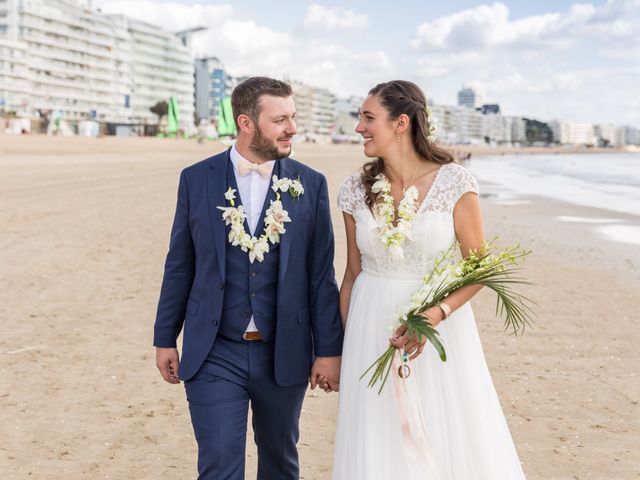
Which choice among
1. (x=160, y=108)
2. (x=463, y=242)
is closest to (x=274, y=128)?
(x=463, y=242)

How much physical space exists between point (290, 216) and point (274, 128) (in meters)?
0.37

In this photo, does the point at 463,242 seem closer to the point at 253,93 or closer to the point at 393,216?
the point at 393,216

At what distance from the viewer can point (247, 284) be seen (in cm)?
351

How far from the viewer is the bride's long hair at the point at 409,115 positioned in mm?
3520

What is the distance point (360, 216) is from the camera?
3666 mm

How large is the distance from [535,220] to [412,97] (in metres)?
19.6

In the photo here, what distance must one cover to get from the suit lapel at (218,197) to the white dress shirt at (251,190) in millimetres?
57

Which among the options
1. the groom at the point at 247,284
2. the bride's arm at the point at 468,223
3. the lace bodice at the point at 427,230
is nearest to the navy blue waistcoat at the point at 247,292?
the groom at the point at 247,284

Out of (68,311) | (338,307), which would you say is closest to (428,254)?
(338,307)

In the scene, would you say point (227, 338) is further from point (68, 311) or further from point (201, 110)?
point (201, 110)

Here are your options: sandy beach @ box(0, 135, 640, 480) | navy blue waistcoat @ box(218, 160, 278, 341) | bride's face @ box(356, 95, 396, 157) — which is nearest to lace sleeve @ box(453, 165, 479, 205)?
bride's face @ box(356, 95, 396, 157)

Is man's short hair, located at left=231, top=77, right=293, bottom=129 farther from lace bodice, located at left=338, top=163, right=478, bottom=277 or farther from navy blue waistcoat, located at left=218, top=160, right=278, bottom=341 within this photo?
lace bodice, located at left=338, top=163, right=478, bottom=277

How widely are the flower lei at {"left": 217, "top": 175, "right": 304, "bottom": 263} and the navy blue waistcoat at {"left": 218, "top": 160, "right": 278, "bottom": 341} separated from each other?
0.13 feet

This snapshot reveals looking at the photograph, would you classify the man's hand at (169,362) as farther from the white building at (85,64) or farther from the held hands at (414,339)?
the white building at (85,64)
